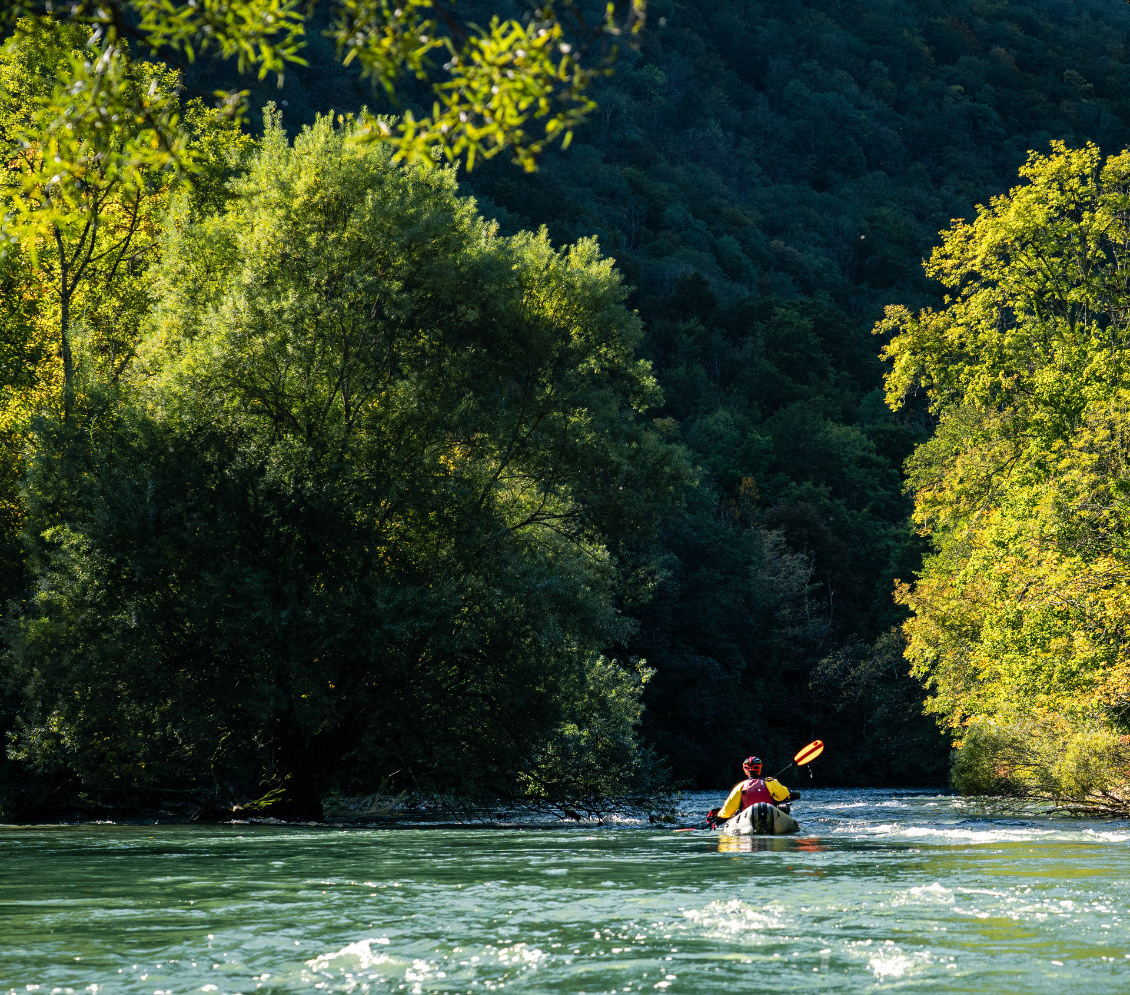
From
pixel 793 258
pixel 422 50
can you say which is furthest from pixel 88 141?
pixel 793 258

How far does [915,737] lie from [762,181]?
9388 cm

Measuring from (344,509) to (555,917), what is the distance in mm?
12238

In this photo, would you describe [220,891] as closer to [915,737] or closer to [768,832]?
[768,832]

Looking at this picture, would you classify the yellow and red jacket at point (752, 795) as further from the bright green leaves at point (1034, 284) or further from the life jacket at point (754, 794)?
the bright green leaves at point (1034, 284)

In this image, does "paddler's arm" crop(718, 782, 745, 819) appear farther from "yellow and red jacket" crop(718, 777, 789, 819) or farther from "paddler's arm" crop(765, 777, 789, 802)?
"paddler's arm" crop(765, 777, 789, 802)

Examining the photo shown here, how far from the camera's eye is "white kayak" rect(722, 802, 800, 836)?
18.7 m

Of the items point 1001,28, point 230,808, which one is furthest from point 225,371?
point 1001,28

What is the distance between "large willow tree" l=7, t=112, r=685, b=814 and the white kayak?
14.5 feet

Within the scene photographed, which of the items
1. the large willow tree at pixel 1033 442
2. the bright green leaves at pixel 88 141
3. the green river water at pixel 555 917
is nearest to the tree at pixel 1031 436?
the large willow tree at pixel 1033 442

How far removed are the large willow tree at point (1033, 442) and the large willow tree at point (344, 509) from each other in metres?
7.59

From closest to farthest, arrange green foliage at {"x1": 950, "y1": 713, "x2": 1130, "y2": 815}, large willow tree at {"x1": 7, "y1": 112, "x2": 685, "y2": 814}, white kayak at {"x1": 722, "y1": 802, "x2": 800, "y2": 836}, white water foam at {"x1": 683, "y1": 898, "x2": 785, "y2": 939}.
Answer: white water foam at {"x1": 683, "y1": 898, "x2": 785, "y2": 939} < white kayak at {"x1": 722, "y1": 802, "x2": 800, "y2": 836} < large willow tree at {"x1": 7, "y1": 112, "x2": 685, "y2": 814} < green foliage at {"x1": 950, "y1": 713, "x2": 1130, "y2": 815}

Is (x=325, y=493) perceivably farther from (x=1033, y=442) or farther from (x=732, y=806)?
(x=1033, y=442)

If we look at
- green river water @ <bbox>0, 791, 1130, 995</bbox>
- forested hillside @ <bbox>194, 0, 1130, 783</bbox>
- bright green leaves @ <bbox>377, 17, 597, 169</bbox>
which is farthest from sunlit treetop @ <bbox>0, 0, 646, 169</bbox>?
green river water @ <bbox>0, 791, 1130, 995</bbox>

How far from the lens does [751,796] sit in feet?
63.8
